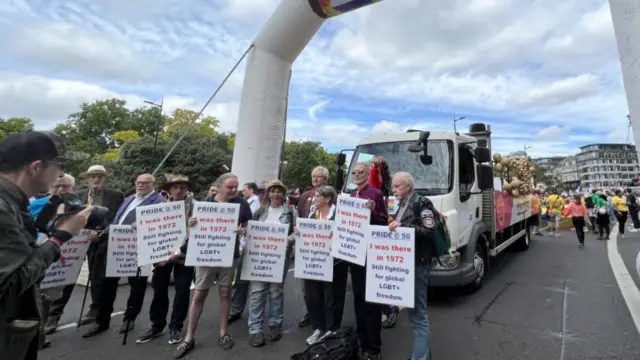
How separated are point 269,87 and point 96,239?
14.8 feet

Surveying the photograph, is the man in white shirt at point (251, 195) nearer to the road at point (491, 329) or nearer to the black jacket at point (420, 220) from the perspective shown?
the road at point (491, 329)

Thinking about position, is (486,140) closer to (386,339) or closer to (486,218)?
(486,218)

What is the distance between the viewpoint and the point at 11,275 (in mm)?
1500

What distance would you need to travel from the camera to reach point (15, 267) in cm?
151

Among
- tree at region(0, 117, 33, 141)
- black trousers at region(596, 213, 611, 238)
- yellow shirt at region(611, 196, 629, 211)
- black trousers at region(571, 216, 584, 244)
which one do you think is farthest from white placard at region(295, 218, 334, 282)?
tree at region(0, 117, 33, 141)

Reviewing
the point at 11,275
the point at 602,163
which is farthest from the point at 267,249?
the point at 602,163

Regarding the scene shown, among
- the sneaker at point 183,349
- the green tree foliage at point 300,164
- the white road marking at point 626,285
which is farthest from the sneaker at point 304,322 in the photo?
the green tree foliage at point 300,164

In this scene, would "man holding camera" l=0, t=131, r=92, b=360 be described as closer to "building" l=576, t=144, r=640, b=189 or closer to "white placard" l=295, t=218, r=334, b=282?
"white placard" l=295, t=218, r=334, b=282

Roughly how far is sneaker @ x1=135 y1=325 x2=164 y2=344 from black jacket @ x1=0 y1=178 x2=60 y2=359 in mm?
2617

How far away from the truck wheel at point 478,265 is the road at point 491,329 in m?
0.15

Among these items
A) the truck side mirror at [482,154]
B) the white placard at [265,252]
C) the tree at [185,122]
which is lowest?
the white placard at [265,252]

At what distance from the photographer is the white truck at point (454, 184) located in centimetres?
502

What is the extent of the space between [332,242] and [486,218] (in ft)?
12.6

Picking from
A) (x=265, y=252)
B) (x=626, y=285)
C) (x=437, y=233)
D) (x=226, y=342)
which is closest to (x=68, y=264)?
(x=226, y=342)
